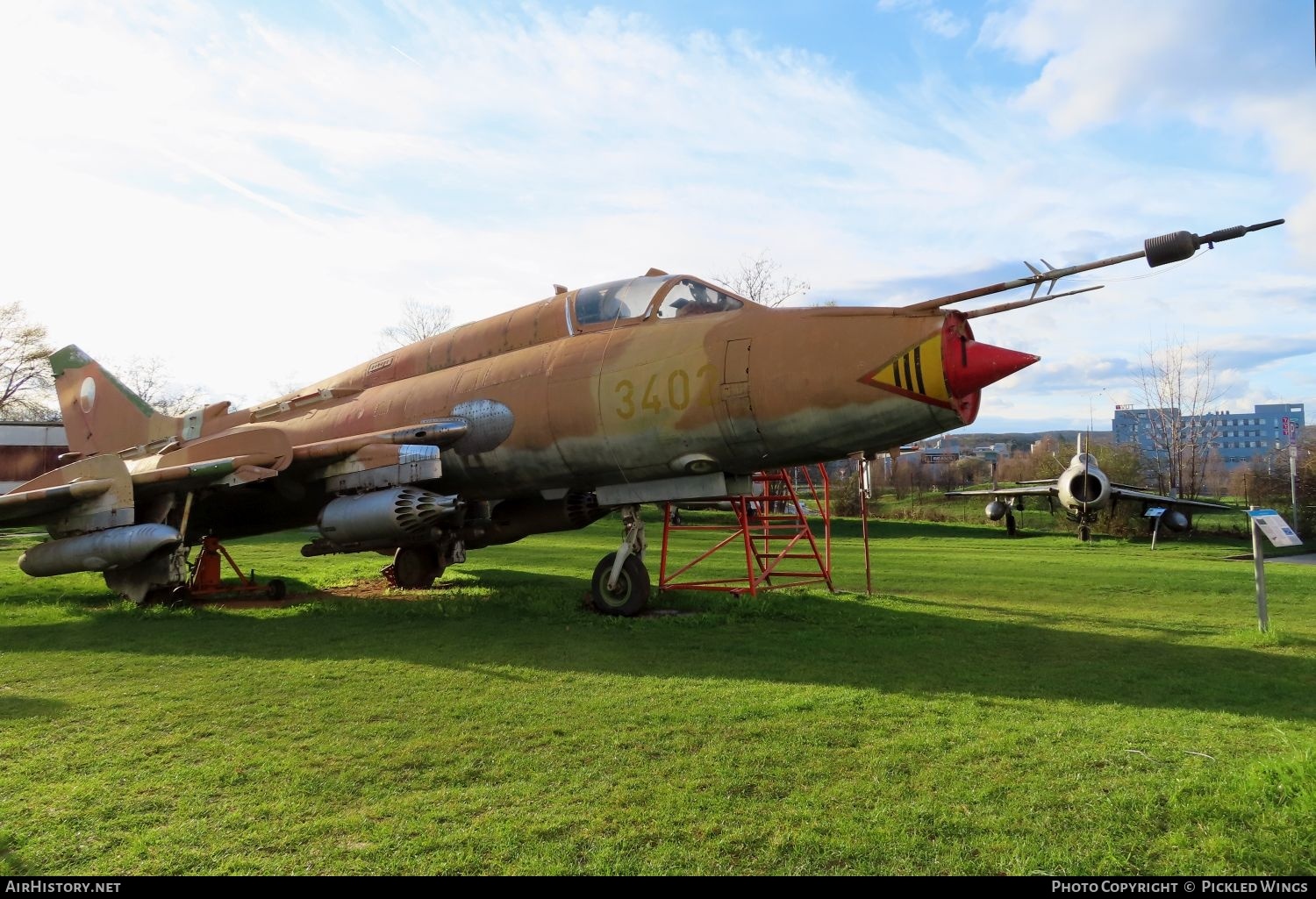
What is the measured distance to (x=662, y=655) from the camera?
764 cm

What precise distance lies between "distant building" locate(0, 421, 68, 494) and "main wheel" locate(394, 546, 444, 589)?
37.5m

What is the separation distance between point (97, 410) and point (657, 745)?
1439 cm

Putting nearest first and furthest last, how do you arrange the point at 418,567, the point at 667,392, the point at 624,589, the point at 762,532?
the point at 667,392, the point at 624,589, the point at 762,532, the point at 418,567

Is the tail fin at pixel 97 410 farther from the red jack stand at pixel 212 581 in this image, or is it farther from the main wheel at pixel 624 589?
the main wheel at pixel 624 589

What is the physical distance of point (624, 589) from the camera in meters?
10.0

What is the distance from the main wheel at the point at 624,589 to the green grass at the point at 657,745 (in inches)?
10.9

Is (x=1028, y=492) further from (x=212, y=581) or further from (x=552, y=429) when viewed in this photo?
(x=212, y=581)

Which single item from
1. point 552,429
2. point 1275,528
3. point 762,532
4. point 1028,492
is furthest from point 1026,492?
point 552,429

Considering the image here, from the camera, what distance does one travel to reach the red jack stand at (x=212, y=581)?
1223cm

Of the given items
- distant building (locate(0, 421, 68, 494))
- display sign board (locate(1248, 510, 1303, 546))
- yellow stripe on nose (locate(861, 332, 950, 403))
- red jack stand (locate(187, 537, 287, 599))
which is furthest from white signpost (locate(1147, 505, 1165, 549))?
distant building (locate(0, 421, 68, 494))

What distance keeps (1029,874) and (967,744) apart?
166cm

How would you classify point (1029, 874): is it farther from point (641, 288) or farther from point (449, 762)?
point (641, 288)

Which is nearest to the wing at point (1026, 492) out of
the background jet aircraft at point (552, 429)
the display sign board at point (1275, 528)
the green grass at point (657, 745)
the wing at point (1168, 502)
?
the wing at point (1168, 502)

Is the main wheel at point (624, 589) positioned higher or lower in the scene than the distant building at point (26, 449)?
lower
